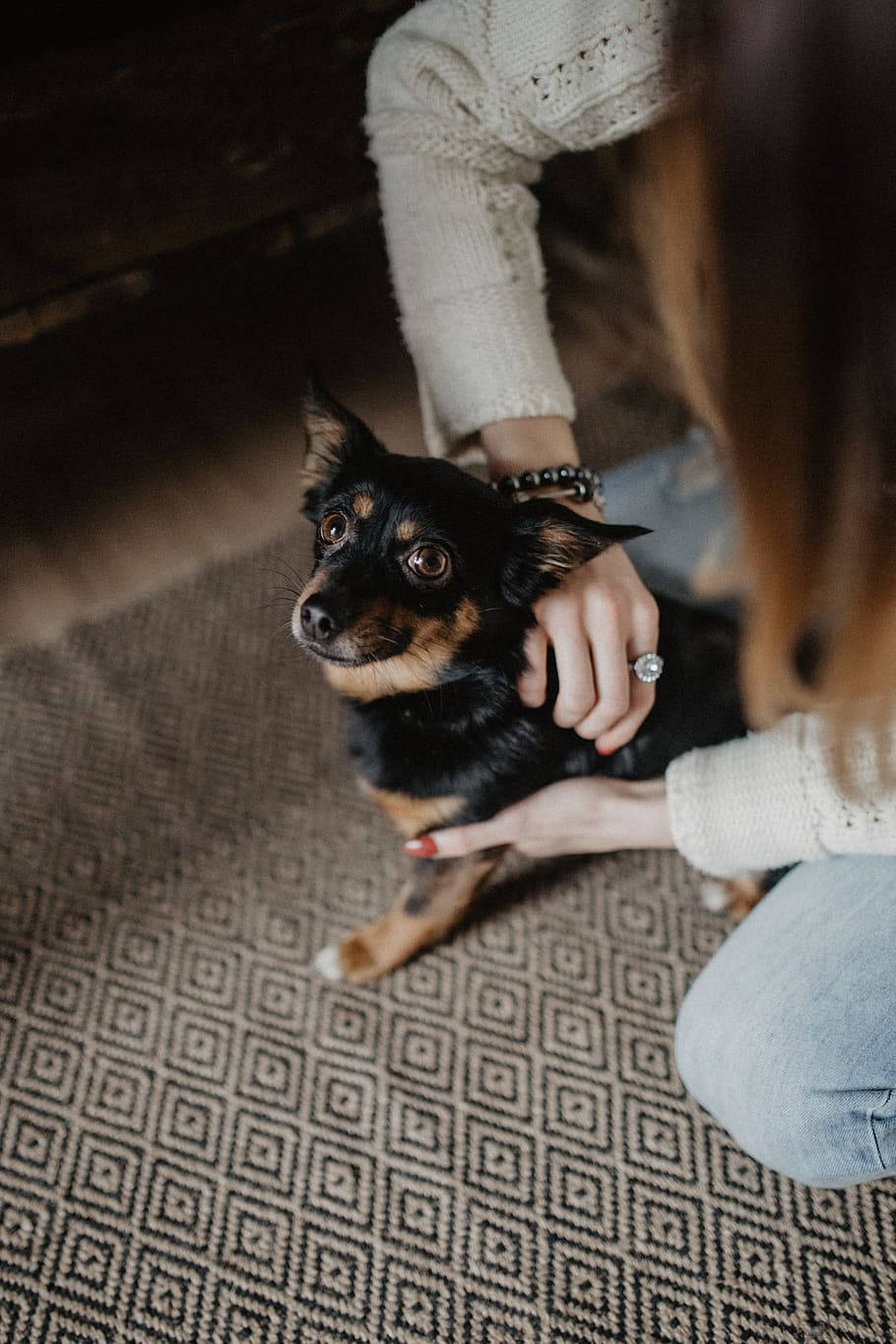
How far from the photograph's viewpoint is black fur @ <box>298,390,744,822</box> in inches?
40.8

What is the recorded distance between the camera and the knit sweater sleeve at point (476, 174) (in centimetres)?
101

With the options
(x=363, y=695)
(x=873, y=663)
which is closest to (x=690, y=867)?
(x=363, y=695)

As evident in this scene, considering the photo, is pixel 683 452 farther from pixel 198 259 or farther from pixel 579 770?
pixel 198 259

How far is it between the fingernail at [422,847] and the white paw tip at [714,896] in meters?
0.49

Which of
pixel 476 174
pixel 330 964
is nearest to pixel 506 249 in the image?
pixel 476 174

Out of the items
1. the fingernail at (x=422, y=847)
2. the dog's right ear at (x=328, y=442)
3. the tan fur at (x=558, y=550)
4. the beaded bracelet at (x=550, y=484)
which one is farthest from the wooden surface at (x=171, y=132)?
the fingernail at (x=422, y=847)

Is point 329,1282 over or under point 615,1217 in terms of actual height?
over

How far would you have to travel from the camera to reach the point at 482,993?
1348mm

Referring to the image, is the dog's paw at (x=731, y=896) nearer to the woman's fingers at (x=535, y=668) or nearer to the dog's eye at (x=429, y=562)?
the woman's fingers at (x=535, y=668)

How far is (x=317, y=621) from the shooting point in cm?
102

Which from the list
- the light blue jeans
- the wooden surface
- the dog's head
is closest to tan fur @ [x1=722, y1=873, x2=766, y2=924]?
the light blue jeans

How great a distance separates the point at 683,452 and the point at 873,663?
1.03 meters

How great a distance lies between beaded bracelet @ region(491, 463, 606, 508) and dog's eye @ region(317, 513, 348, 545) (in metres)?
0.19

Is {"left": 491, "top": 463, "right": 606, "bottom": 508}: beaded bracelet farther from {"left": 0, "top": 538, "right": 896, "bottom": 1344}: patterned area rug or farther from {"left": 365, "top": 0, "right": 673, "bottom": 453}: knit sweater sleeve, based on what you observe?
{"left": 0, "top": 538, "right": 896, "bottom": 1344}: patterned area rug
